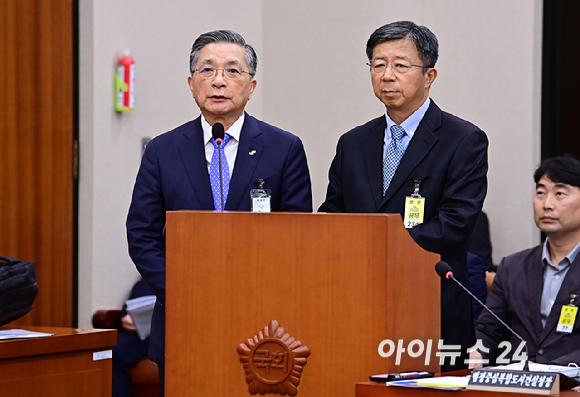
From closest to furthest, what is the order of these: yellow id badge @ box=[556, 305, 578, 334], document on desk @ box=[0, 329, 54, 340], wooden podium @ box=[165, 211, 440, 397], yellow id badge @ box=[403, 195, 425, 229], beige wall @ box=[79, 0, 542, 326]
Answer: wooden podium @ box=[165, 211, 440, 397] < yellow id badge @ box=[403, 195, 425, 229] < document on desk @ box=[0, 329, 54, 340] < yellow id badge @ box=[556, 305, 578, 334] < beige wall @ box=[79, 0, 542, 326]

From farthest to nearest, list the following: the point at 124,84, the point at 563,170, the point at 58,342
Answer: the point at 124,84 → the point at 563,170 → the point at 58,342

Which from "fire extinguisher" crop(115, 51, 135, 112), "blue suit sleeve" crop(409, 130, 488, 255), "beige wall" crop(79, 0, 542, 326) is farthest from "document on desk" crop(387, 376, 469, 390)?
"fire extinguisher" crop(115, 51, 135, 112)

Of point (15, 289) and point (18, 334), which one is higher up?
point (15, 289)

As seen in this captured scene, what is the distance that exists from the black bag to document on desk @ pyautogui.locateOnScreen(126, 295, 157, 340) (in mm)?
1571

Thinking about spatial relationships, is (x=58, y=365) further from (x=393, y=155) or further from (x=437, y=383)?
(x=437, y=383)

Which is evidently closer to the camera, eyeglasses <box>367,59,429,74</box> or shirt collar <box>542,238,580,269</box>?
eyeglasses <box>367,59,429,74</box>

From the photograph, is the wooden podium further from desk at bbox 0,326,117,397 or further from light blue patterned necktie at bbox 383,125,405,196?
desk at bbox 0,326,117,397

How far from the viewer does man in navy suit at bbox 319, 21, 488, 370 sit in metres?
2.43

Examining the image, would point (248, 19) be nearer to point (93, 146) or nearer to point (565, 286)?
point (93, 146)

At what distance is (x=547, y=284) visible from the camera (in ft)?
11.0

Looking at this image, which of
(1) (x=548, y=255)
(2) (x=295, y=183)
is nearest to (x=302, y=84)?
(1) (x=548, y=255)

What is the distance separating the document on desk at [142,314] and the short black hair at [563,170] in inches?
90.5

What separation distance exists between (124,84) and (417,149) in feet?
9.05

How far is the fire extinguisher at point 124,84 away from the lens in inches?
190
